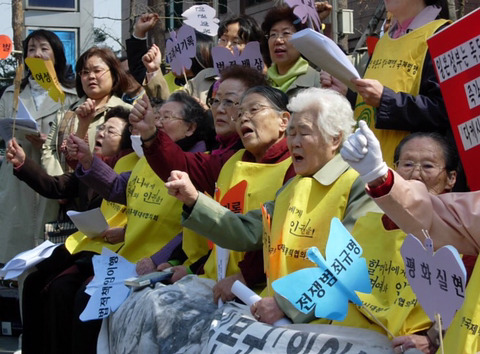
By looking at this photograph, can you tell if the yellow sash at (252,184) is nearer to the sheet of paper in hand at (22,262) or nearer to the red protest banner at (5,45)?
the sheet of paper in hand at (22,262)

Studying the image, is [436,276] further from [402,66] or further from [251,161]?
[251,161]

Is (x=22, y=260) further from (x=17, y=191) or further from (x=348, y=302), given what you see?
(x=348, y=302)

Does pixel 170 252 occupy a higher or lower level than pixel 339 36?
lower

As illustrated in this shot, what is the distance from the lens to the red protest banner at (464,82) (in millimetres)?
3602

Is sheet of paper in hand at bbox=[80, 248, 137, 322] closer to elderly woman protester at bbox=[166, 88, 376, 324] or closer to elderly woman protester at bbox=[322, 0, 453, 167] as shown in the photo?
elderly woman protester at bbox=[166, 88, 376, 324]

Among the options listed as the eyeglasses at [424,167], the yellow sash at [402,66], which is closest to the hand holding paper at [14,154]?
the yellow sash at [402,66]

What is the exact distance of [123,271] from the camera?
5.32 metres

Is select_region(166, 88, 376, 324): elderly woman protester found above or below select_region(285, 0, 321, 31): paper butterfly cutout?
below

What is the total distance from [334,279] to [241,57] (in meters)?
2.87

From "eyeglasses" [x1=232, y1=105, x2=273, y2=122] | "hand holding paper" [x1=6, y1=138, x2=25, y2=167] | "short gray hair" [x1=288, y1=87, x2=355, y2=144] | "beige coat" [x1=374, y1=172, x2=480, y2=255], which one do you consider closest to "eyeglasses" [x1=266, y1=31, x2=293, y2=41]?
"eyeglasses" [x1=232, y1=105, x2=273, y2=122]

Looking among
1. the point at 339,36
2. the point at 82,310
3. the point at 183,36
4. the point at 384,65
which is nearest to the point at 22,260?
the point at 82,310

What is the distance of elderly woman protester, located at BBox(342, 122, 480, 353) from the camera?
111 inches

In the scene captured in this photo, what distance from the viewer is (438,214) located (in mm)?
3047

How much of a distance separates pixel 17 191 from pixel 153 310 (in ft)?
10.3
